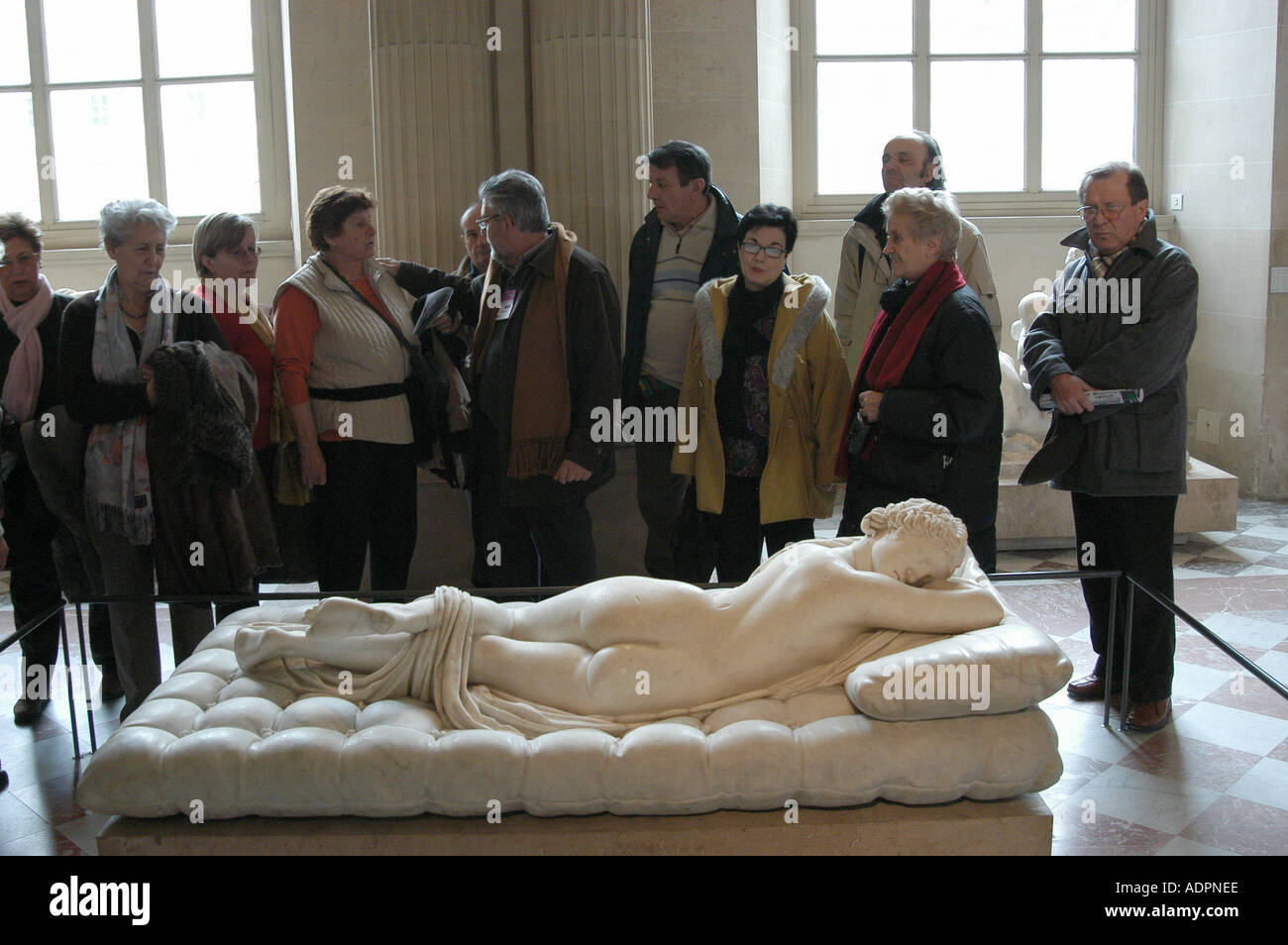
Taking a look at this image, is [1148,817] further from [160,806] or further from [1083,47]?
[1083,47]

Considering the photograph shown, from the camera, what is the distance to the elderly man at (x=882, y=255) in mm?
4988

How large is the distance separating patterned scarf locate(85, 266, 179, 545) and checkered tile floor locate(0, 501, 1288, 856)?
83cm

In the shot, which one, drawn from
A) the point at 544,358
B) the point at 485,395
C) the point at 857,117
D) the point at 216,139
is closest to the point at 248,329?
the point at 485,395

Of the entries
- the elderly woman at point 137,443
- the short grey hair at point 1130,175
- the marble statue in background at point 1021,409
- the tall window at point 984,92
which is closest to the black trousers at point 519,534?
the elderly woman at point 137,443

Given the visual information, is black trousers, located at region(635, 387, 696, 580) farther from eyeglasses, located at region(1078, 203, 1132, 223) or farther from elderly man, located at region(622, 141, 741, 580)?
eyeglasses, located at region(1078, 203, 1132, 223)

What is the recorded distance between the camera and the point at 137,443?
167 inches

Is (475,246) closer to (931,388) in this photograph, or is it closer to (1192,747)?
(931,388)

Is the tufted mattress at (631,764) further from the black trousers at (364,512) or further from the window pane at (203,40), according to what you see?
the window pane at (203,40)

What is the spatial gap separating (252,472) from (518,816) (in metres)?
1.93

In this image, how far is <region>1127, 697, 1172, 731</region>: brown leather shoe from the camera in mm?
4312

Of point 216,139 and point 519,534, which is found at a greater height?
point 216,139

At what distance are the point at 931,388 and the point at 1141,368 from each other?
2.44 ft

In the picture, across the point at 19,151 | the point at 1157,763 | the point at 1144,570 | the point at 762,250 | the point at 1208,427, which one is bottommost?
the point at 1157,763

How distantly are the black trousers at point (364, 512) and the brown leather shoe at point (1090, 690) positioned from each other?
8.17 feet
